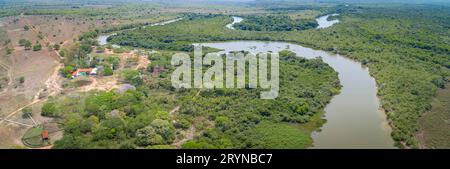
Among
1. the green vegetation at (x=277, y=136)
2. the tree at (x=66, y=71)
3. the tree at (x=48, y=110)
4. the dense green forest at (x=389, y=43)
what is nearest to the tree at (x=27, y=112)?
the tree at (x=48, y=110)

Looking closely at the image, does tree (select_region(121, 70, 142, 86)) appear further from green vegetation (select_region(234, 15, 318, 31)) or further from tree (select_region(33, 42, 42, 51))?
green vegetation (select_region(234, 15, 318, 31))

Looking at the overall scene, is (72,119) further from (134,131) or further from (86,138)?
(134,131)

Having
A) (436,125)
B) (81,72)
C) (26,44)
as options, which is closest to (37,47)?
(26,44)

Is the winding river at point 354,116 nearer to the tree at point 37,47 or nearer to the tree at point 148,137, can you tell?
the tree at point 148,137

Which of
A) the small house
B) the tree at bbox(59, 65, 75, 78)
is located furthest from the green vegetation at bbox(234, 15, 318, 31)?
the tree at bbox(59, 65, 75, 78)

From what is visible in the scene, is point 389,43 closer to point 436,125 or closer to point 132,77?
point 436,125

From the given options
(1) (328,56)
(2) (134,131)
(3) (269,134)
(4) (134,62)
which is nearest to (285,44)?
(1) (328,56)

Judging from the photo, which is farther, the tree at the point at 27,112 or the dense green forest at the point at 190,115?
the tree at the point at 27,112
